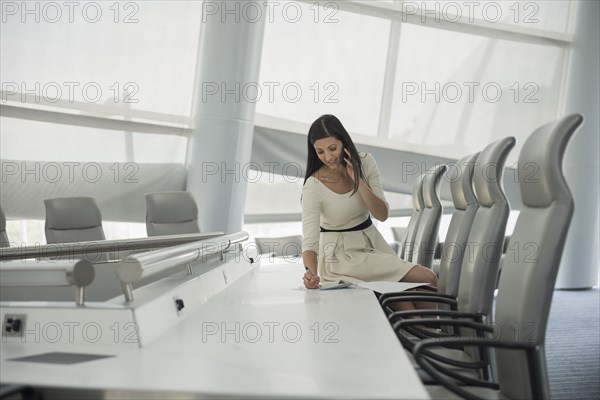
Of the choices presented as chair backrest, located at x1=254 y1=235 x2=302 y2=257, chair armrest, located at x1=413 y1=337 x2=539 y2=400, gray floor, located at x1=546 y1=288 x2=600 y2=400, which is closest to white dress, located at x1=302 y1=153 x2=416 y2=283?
chair armrest, located at x1=413 y1=337 x2=539 y2=400

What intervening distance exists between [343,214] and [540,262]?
127 cm

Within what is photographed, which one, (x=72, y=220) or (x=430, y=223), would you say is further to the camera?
Answer: (x=72, y=220)

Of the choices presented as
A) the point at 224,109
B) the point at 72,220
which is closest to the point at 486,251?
the point at 72,220

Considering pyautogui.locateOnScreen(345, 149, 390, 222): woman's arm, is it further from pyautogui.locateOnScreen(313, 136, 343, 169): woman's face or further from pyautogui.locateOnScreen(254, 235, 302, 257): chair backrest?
pyautogui.locateOnScreen(254, 235, 302, 257): chair backrest

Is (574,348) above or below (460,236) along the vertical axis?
below

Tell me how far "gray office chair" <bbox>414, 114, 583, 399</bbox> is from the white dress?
1.02m

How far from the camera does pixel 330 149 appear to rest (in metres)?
2.74

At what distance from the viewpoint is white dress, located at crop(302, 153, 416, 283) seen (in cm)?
275

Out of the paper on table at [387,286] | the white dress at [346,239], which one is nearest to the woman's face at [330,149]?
the white dress at [346,239]

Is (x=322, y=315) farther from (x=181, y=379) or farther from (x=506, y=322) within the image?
(x=181, y=379)

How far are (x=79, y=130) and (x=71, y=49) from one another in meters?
0.85

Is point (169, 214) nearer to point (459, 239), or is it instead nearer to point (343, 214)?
point (343, 214)

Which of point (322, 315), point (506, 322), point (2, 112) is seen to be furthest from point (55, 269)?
point (2, 112)

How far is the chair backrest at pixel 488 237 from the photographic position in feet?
6.97
